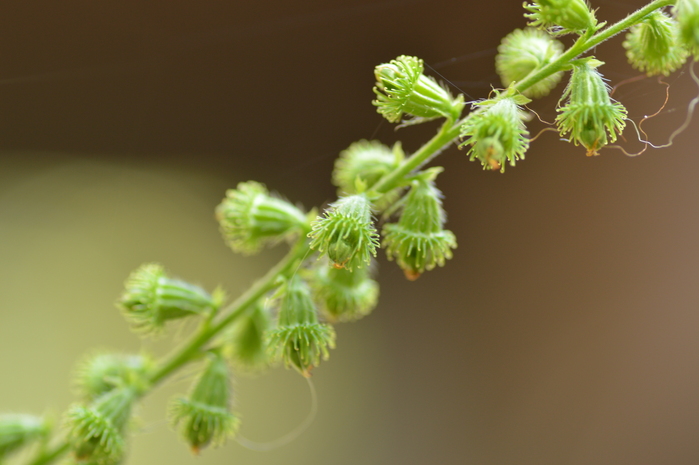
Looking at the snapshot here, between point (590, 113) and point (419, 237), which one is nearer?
point (590, 113)

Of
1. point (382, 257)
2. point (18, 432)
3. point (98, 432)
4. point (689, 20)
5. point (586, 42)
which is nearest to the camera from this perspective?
point (689, 20)

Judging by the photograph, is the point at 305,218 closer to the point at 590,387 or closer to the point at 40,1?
the point at 40,1

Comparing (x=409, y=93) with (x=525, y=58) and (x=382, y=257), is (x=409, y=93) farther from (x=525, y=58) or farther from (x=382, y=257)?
(x=382, y=257)

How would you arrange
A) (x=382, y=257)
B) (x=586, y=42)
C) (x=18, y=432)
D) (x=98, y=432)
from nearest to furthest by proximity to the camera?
(x=586, y=42)
(x=98, y=432)
(x=18, y=432)
(x=382, y=257)

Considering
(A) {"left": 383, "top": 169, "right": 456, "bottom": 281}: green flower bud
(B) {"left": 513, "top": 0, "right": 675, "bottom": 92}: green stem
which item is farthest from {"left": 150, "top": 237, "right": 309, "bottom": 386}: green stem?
(B) {"left": 513, "top": 0, "right": 675, "bottom": 92}: green stem

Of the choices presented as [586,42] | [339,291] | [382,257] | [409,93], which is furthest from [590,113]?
[382,257]

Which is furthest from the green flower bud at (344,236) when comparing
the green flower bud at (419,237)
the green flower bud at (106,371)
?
the green flower bud at (106,371)

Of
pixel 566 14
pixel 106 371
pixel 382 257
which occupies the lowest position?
pixel 106 371
